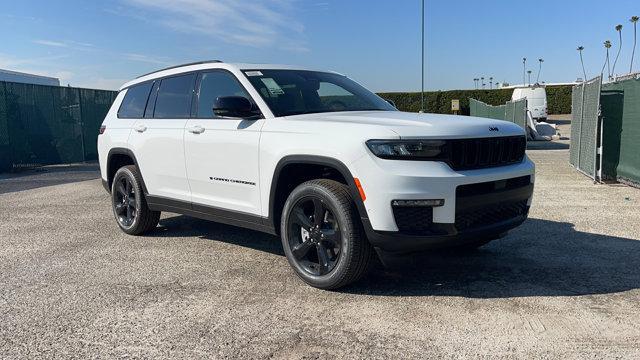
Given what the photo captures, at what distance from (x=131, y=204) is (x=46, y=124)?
1106 centimetres

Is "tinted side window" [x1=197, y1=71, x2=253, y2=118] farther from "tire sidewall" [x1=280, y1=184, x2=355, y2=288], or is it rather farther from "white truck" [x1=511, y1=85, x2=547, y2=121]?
"white truck" [x1=511, y1=85, x2=547, y2=121]

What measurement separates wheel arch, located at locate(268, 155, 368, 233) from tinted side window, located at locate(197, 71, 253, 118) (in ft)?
3.17

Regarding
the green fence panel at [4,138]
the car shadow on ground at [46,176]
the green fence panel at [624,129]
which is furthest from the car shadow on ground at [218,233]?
the green fence panel at [4,138]

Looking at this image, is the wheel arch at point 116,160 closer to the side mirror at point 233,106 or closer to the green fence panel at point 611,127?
the side mirror at point 233,106

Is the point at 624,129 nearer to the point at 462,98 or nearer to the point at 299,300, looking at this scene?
the point at 299,300

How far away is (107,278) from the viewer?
4660 mm

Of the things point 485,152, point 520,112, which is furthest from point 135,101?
point 520,112

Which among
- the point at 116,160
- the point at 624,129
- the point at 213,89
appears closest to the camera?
the point at 213,89

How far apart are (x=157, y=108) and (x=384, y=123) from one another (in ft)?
9.83

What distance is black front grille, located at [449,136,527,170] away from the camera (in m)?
3.79

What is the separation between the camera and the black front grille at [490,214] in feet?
12.5

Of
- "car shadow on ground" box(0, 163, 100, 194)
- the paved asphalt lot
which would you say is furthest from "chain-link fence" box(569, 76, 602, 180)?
"car shadow on ground" box(0, 163, 100, 194)

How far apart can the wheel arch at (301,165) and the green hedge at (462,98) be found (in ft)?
123

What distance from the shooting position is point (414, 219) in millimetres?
3678
